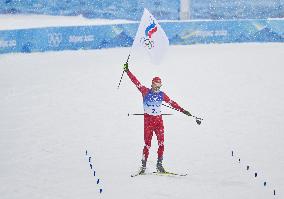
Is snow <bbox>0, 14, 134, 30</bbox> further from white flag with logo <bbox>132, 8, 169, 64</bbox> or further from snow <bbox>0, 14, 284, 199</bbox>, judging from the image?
white flag with logo <bbox>132, 8, 169, 64</bbox>

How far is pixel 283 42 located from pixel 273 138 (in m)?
12.4

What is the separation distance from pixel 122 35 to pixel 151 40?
12.7m

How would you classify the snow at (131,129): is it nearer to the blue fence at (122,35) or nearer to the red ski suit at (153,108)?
the red ski suit at (153,108)

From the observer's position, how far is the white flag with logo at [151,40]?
6706 mm

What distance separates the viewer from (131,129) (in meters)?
9.54

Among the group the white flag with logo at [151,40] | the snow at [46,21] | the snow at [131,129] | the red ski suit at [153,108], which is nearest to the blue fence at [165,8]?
the snow at [46,21]

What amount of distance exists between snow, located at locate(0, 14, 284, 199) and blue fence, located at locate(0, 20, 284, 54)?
4.18 feet

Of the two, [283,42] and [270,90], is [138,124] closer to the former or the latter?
[270,90]

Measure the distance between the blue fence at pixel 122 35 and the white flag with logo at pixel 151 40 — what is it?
12222mm

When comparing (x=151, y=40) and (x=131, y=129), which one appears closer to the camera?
(x=151, y=40)

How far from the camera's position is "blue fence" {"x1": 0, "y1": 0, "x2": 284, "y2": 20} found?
23047 mm

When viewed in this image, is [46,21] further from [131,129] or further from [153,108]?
[153,108]

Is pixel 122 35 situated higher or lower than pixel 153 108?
higher

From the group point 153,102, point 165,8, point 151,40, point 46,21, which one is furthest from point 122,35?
point 153,102
